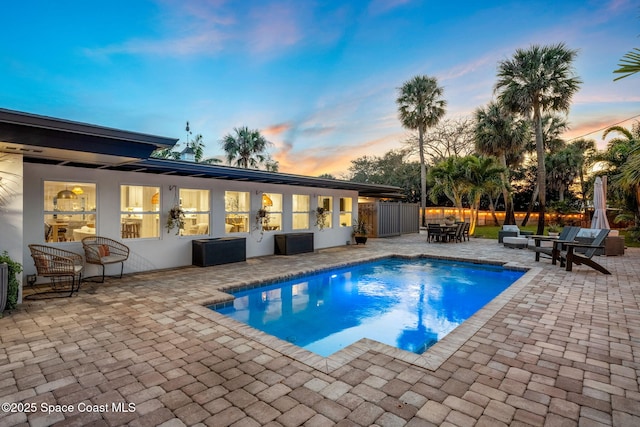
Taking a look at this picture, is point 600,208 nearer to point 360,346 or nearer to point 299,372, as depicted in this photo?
point 360,346

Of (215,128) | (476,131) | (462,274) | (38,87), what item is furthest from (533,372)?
(476,131)

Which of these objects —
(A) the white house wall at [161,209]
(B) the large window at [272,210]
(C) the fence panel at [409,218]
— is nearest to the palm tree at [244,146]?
(C) the fence panel at [409,218]

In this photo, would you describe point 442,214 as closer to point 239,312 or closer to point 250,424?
point 239,312

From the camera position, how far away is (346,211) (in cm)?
1375

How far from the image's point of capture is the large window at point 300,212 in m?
11.6

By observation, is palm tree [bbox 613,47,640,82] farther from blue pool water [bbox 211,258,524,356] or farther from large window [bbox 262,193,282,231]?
large window [bbox 262,193,282,231]

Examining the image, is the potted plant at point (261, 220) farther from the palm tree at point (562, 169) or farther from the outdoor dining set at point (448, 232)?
the palm tree at point (562, 169)

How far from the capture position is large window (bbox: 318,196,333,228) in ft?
41.5

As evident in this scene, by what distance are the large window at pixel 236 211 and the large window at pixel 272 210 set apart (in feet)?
2.10

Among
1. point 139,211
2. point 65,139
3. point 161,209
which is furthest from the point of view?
point 161,209

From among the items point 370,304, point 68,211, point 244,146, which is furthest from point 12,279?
point 244,146

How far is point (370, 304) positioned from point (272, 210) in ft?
18.4

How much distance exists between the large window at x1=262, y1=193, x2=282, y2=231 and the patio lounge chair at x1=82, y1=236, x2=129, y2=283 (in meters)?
4.22

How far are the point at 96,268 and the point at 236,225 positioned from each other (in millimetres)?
3768
